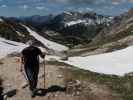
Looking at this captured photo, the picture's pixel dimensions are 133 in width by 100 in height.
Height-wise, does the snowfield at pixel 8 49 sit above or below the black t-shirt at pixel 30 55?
above

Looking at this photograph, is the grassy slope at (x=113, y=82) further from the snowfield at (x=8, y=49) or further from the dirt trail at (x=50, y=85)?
the snowfield at (x=8, y=49)

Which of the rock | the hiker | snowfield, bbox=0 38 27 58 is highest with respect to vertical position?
snowfield, bbox=0 38 27 58

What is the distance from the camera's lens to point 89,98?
2812cm

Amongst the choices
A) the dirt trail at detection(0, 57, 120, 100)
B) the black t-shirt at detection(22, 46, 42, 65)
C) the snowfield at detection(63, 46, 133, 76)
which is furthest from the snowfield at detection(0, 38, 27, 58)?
the black t-shirt at detection(22, 46, 42, 65)

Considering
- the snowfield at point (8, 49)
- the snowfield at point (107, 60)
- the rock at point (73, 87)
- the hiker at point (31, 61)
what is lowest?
the rock at point (73, 87)

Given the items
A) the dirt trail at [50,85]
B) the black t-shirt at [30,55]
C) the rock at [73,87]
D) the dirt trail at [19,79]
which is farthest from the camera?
the dirt trail at [19,79]

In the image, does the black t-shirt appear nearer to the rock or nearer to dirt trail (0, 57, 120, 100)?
dirt trail (0, 57, 120, 100)

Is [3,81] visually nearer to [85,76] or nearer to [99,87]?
[85,76]

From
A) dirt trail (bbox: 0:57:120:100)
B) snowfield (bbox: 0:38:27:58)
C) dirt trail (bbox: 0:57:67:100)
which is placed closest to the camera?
dirt trail (bbox: 0:57:120:100)

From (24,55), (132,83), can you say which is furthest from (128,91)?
(24,55)

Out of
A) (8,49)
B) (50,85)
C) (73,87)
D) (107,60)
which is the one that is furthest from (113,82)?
(8,49)

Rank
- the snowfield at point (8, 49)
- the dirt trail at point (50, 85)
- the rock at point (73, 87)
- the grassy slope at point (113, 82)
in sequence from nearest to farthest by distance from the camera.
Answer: the dirt trail at point (50, 85) → the grassy slope at point (113, 82) → the rock at point (73, 87) → the snowfield at point (8, 49)

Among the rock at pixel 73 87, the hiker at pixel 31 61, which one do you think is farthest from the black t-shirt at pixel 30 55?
the rock at pixel 73 87

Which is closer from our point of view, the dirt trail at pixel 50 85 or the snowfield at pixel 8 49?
the dirt trail at pixel 50 85
